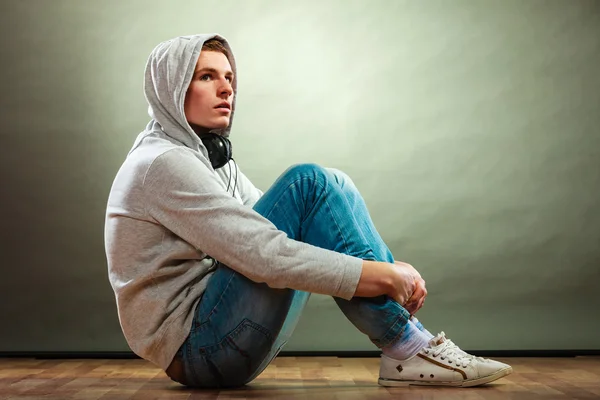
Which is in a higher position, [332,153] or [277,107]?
[277,107]

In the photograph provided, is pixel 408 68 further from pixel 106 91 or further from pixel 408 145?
pixel 106 91

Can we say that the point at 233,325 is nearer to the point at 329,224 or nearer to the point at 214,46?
the point at 329,224

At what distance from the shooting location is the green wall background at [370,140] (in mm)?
3520

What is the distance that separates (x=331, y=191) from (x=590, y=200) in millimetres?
2233

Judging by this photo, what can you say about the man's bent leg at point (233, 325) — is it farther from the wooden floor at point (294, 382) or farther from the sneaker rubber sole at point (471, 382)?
the sneaker rubber sole at point (471, 382)

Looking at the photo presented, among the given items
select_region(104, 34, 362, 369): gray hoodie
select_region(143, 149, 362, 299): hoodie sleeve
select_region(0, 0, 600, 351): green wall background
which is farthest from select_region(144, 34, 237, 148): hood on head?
select_region(0, 0, 600, 351): green wall background

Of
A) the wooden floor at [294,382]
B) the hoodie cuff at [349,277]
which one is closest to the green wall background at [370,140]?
the wooden floor at [294,382]

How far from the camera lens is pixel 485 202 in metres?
3.53

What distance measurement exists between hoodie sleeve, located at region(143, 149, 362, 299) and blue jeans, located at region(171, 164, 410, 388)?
79 mm

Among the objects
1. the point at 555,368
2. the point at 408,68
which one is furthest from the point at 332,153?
the point at 555,368

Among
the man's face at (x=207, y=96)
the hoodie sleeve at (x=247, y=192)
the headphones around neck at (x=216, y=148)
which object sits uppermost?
the man's face at (x=207, y=96)

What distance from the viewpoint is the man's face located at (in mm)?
2008

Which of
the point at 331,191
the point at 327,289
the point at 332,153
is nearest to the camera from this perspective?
the point at 327,289

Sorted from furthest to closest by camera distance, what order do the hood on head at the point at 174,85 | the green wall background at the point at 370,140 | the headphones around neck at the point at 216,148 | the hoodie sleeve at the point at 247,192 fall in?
the green wall background at the point at 370,140 < the hoodie sleeve at the point at 247,192 < the headphones around neck at the point at 216,148 < the hood on head at the point at 174,85
